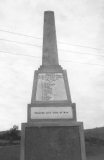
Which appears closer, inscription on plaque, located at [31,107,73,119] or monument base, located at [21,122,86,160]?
monument base, located at [21,122,86,160]

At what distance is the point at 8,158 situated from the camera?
750 inches

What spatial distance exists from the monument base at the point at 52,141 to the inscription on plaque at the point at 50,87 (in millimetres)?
905

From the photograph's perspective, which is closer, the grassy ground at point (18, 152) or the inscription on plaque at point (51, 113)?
the inscription on plaque at point (51, 113)

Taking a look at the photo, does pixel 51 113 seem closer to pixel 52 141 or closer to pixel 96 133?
pixel 52 141

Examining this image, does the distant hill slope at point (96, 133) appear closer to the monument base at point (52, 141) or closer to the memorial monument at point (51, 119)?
the memorial monument at point (51, 119)

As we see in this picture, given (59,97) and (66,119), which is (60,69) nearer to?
(59,97)

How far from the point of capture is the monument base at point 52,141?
20.8 feet

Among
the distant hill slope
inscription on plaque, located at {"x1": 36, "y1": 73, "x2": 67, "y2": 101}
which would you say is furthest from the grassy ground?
inscription on plaque, located at {"x1": 36, "y1": 73, "x2": 67, "y2": 101}

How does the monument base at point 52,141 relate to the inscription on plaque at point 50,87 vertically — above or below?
below

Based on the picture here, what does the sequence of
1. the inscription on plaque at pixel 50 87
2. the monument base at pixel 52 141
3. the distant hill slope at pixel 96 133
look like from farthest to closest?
the distant hill slope at pixel 96 133, the inscription on plaque at pixel 50 87, the monument base at pixel 52 141

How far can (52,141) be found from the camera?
6461mm

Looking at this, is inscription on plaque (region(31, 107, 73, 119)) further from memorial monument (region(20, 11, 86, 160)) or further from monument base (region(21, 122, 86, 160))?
monument base (region(21, 122, 86, 160))

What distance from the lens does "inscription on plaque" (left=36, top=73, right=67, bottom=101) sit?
23.7 feet

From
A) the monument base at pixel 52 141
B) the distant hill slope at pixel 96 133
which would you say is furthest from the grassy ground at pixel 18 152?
the monument base at pixel 52 141
